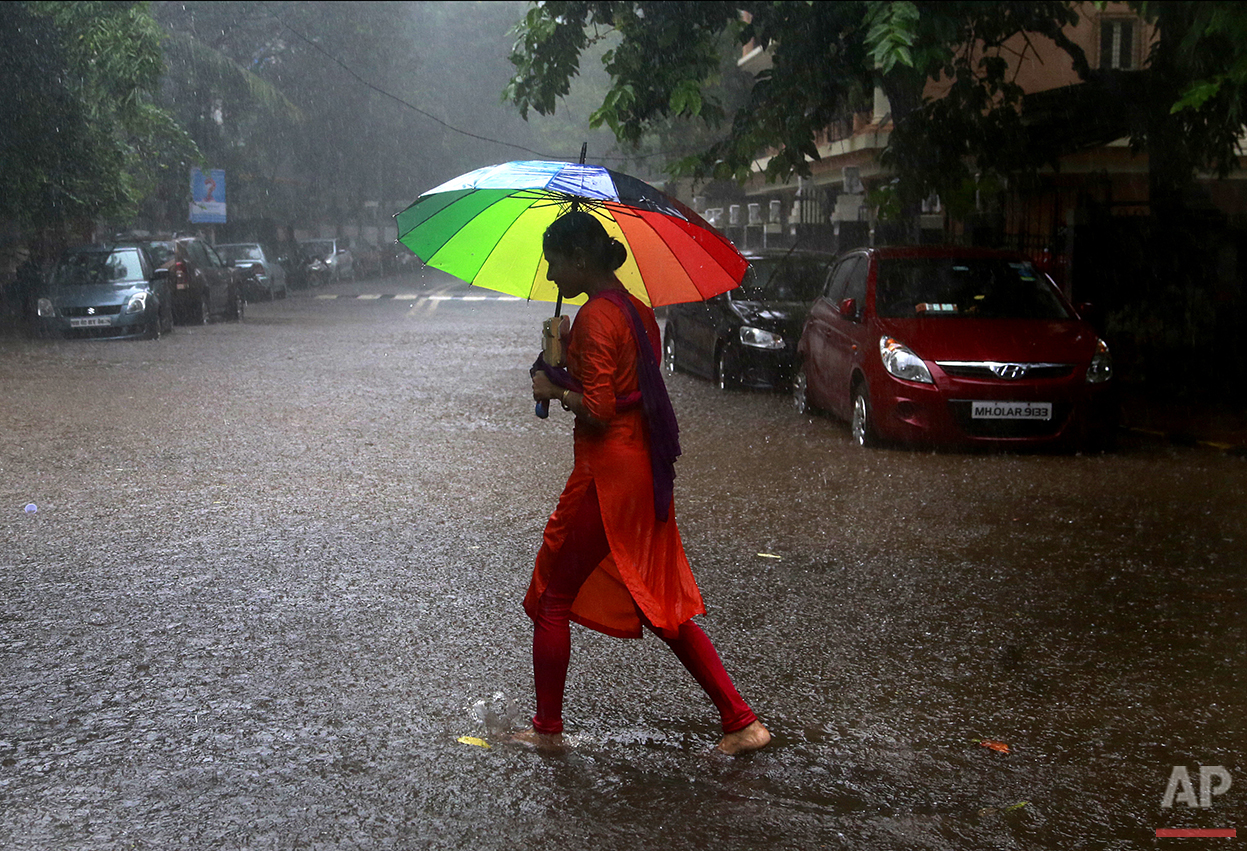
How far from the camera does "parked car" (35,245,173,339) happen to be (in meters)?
20.8

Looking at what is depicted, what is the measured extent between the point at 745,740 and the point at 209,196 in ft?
139

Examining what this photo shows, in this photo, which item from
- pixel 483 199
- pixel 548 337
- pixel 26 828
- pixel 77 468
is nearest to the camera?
pixel 26 828

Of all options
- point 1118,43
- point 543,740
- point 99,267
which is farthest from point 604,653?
point 1118,43

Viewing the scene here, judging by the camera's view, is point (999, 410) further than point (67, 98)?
No

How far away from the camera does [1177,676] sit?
503 cm

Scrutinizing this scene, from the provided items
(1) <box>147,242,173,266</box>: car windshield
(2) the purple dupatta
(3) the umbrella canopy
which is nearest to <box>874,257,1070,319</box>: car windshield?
(3) the umbrella canopy

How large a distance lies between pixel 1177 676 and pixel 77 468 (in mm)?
7382

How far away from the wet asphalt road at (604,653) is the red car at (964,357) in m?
0.28

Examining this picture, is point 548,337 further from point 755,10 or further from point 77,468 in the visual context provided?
point 755,10

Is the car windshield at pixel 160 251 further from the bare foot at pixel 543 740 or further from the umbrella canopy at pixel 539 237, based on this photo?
the bare foot at pixel 543 740

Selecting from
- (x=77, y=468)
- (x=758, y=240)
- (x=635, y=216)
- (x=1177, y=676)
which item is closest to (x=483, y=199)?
(x=635, y=216)

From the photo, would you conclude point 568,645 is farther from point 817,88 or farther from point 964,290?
point 817,88

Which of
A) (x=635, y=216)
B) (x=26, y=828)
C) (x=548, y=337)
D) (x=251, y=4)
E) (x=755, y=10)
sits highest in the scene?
(x=251, y=4)

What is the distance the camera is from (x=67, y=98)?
77.5 ft
